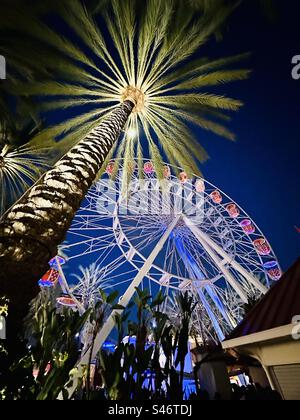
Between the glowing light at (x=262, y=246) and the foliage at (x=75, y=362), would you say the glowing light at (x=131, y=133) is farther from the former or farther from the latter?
the glowing light at (x=262, y=246)

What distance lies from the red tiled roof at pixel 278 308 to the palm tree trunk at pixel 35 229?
2916mm

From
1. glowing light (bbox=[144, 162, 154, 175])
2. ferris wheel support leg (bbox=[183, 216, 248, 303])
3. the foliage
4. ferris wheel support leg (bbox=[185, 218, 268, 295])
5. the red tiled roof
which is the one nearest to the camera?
the foliage

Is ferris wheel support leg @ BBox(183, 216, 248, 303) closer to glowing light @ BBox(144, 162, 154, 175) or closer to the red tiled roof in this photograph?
glowing light @ BBox(144, 162, 154, 175)

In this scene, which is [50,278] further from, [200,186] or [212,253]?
[200,186]

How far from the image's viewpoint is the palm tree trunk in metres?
2.27

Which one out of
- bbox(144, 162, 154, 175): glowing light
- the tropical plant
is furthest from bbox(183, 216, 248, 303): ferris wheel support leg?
the tropical plant

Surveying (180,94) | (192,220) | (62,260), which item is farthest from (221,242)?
(180,94)

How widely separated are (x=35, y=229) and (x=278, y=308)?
11.2ft

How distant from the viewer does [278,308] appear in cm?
379

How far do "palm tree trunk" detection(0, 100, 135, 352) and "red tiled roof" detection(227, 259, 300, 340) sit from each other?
292cm

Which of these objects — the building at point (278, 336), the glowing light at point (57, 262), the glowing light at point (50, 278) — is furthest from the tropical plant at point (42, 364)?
the glowing light at point (57, 262)

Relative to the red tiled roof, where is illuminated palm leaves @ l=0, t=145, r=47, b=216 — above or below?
above
